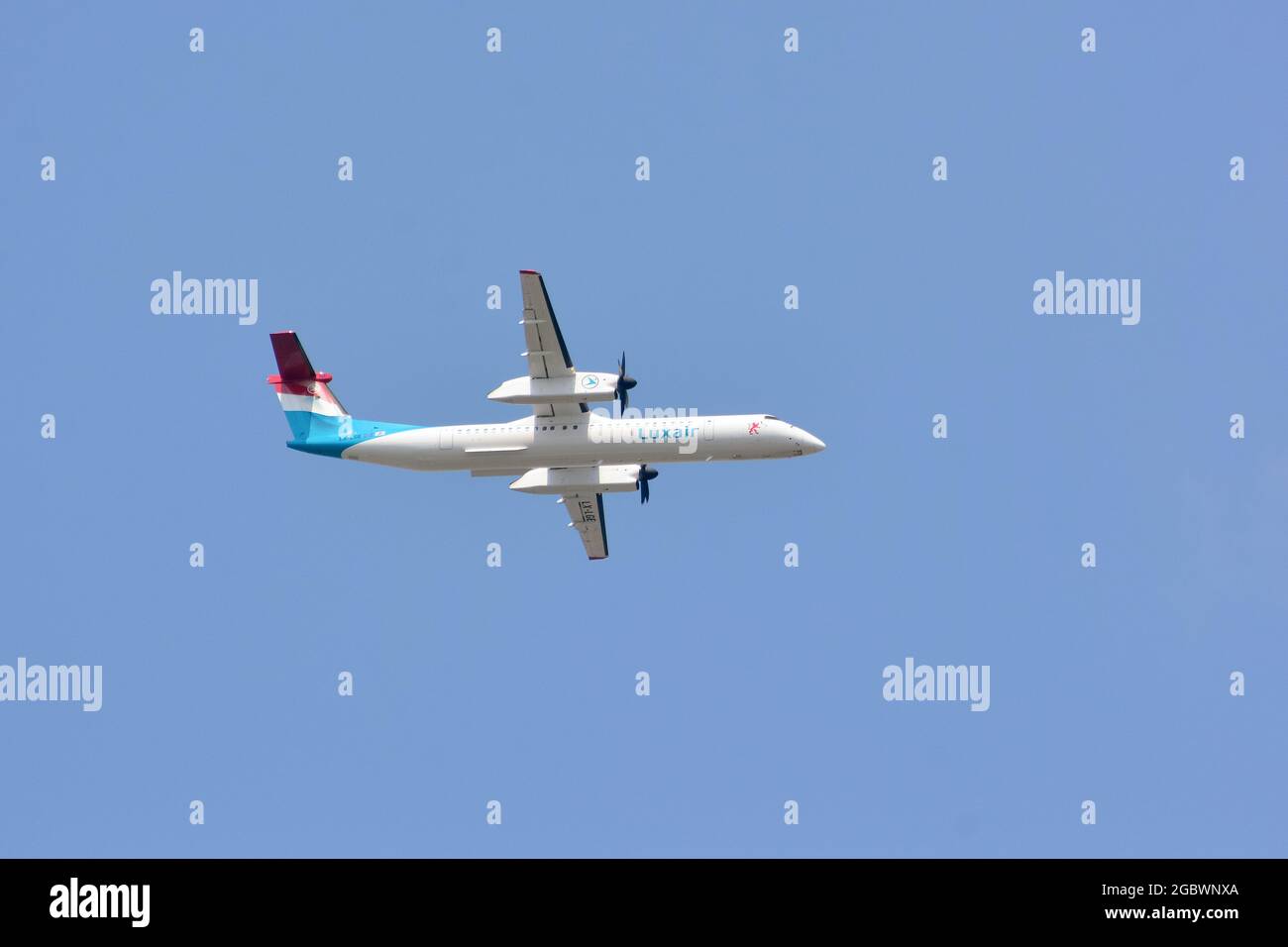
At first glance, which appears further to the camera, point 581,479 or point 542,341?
point 581,479

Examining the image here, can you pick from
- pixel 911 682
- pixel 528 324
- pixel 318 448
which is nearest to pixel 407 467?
pixel 318 448

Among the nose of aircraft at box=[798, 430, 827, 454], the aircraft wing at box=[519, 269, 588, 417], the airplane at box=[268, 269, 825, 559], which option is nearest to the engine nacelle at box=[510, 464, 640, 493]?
the airplane at box=[268, 269, 825, 559]

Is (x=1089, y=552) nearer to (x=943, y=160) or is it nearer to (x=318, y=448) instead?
(x=943, y=160)

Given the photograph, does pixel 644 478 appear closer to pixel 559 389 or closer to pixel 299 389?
pixel 559 389

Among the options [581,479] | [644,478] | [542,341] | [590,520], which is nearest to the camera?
[542,341]

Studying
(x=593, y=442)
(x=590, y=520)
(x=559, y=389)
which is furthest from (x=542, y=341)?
(x=590, y=520)

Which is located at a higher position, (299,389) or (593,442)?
(299,389)
